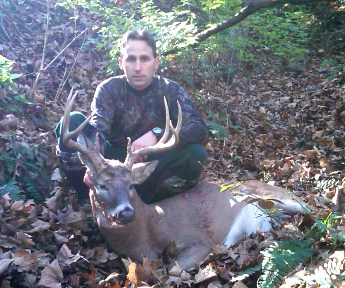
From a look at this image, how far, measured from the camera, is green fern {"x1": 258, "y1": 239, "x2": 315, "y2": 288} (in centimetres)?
320

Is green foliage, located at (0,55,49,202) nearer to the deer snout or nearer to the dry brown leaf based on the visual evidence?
the deer snout

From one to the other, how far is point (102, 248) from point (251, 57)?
6338mm

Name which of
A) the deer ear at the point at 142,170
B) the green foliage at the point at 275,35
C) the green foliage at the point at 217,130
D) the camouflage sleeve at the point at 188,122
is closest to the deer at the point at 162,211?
the deer ear at the point at 142,170

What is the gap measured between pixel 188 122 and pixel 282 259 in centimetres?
249

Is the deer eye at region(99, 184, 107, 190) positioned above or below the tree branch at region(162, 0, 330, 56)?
below

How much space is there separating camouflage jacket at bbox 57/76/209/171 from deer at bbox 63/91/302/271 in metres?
0.43

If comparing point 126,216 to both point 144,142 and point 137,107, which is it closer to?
point 144,142

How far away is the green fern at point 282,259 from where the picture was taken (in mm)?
3201

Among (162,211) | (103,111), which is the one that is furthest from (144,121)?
(162,211)

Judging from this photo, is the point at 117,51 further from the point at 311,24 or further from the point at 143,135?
the point at 311,24

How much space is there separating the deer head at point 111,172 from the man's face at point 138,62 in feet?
2.71

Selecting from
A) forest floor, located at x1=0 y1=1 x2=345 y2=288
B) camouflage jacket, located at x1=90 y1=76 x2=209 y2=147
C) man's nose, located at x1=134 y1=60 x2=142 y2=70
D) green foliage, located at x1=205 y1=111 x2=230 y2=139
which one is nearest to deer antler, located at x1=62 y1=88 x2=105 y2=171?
forest floor, located at x1=0 y1=1 x2=345 y2=288

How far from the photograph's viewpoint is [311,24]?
1416 cm

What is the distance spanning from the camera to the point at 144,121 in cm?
579
